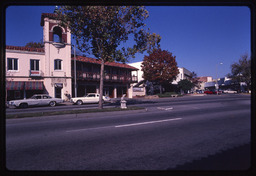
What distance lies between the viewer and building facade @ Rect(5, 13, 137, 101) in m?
20.5

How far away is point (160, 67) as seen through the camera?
3469cm

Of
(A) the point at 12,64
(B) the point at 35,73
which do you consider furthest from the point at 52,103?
(A) the point at 12,64

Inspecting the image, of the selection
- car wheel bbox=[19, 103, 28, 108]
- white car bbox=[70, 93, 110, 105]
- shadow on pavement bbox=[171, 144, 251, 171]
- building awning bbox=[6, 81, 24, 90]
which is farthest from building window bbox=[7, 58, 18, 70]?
shadow on pavement bbox=[171, 144, 251, 171]

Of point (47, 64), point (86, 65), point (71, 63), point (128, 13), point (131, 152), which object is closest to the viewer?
point (131, 152)

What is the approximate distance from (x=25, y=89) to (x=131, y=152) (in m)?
21.7

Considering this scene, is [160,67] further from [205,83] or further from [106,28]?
[205,83]

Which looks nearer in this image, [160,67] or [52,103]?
[52,103]

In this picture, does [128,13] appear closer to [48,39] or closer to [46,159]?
[46,159]

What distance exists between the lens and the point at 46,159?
142 inches

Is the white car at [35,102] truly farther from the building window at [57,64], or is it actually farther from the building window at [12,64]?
the building window at [57,64]

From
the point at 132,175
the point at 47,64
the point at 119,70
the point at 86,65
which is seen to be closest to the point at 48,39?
the point at 47,64

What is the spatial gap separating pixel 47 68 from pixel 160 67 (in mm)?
22883

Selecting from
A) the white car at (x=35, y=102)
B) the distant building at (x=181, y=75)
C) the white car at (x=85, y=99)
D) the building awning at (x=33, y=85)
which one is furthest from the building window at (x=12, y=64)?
the distant building at (x=181, y=75)

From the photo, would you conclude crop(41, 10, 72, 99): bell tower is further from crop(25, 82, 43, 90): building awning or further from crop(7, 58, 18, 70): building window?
crop(7, 58, 18, 70): building window
